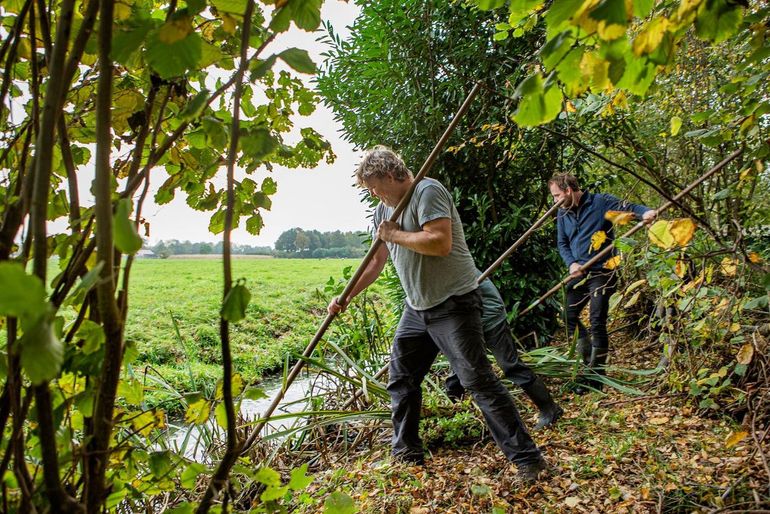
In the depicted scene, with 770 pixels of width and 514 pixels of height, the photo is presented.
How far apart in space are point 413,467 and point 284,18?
8.87 ft

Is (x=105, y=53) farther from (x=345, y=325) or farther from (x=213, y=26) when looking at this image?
(x=345, y=325)

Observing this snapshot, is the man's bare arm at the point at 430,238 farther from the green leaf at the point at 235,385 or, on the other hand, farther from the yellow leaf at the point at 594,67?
the yellow leaf at the point at 594,67

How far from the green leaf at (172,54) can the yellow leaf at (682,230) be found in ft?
4.56

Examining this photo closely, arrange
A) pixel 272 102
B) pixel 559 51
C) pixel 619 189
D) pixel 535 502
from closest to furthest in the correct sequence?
pixel 559 51 → pixel 272 102 → pixel 535 502 → pixel 619 189

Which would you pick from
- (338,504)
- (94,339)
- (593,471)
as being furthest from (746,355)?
(94,339)

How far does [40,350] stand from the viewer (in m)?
0.46

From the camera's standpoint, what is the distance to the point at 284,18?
720 millimetres

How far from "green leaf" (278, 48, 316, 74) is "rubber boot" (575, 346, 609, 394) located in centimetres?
361

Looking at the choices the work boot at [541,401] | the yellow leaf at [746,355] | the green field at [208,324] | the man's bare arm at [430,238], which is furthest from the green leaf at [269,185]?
the green field at [208,324]

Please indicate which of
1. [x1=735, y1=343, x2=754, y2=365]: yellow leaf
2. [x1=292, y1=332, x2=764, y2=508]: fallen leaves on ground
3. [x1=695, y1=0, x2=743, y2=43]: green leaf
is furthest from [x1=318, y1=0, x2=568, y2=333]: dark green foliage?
[x1=695, y1=0, x2=743, y2=43]: green leaf

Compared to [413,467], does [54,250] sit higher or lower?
higher

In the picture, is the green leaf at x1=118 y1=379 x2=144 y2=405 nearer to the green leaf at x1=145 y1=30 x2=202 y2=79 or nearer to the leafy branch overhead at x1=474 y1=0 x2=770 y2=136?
the green leaf at x1=145 y1=30 x2=202 y2=79

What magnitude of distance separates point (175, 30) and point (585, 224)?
384cm

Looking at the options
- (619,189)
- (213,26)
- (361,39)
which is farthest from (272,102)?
(619,189)
